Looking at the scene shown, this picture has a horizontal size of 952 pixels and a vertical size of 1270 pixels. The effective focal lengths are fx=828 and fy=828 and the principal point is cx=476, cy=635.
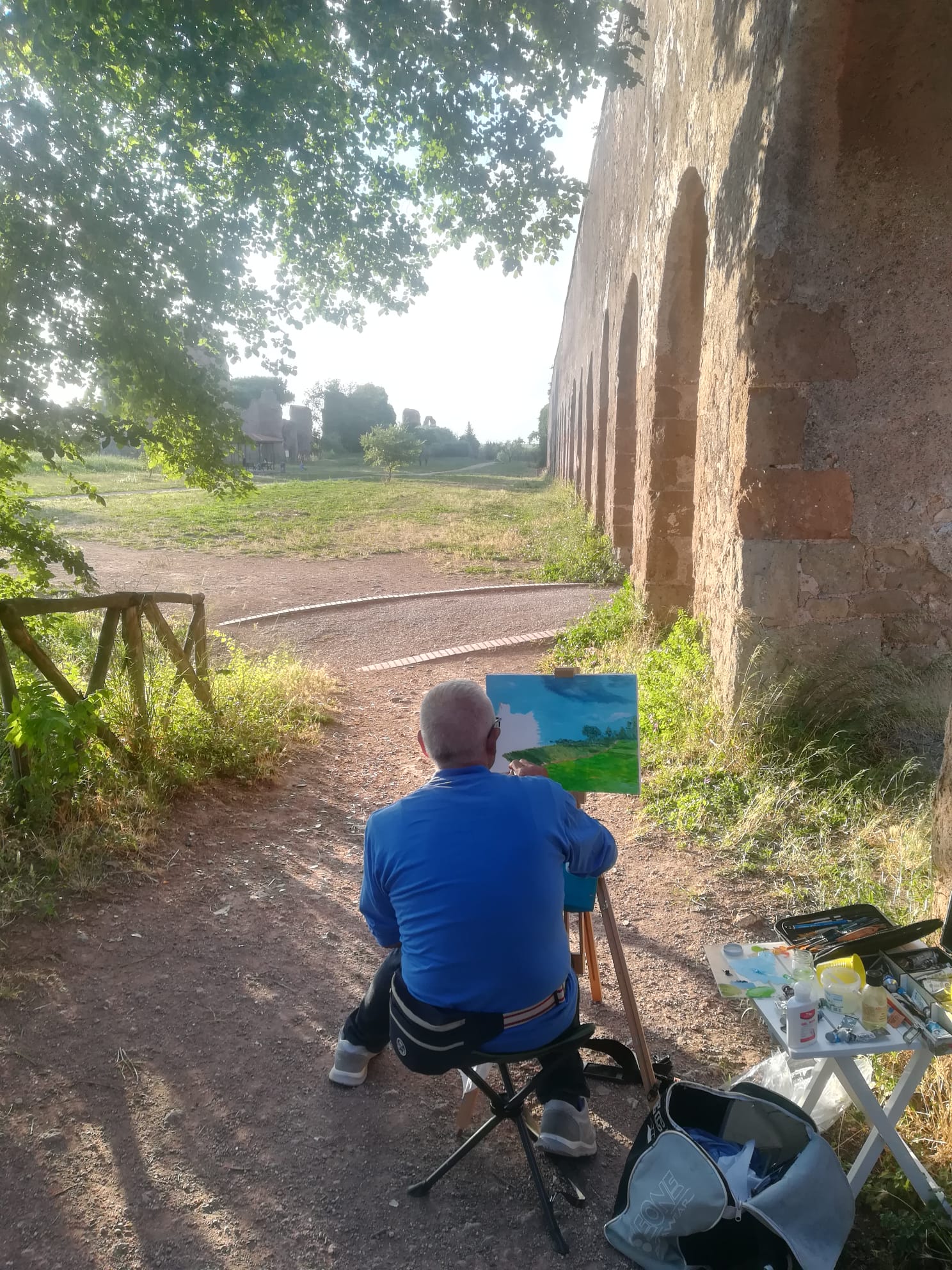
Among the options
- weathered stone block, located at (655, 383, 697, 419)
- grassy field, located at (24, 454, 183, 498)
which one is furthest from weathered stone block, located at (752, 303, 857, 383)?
grassy field, located at (24, 454, 183, 498)

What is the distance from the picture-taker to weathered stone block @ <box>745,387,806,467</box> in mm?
4441

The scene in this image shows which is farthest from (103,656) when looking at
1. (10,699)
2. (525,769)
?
(525,769)

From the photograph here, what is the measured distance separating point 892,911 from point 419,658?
17.3ft

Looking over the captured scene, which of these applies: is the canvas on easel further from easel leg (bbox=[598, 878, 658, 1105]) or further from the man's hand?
easel leg (bbox=[598, 878, 658, 1105])

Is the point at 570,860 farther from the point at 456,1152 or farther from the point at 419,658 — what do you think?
the point at 419,658

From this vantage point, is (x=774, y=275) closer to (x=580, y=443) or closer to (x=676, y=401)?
(x=676, y=401)

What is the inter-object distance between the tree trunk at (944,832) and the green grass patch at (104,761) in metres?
3.37

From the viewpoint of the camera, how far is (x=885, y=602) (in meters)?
4.67

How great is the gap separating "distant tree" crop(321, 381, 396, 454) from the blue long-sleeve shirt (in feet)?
177

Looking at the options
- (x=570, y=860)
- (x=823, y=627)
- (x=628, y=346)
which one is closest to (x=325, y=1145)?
(x=570, y=860)

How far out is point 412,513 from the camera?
20.7 m

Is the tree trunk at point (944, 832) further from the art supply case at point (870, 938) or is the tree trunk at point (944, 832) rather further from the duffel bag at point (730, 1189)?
the duffel bag at point (730, 1189)

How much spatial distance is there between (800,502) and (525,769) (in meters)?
2.70

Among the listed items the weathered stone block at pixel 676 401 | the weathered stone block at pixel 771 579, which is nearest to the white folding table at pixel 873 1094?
the weathered stone block at pixel 771 579
